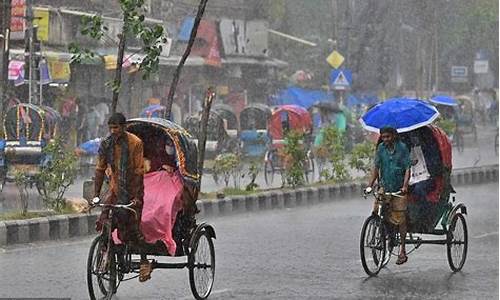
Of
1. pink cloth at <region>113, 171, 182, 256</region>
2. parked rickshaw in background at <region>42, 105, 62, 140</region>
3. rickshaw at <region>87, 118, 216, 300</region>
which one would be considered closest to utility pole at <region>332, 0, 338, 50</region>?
parked rickshaw in background at <region>42, 105, 62, 140</region>

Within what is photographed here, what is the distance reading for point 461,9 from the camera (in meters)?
52.2

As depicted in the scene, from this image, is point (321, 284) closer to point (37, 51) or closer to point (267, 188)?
point (267, 188)

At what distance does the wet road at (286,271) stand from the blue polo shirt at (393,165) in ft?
2.80

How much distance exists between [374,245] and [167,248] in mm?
2652

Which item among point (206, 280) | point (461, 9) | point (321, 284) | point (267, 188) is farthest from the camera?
point (461, 9)

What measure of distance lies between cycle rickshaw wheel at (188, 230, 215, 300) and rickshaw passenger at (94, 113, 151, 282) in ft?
1.81

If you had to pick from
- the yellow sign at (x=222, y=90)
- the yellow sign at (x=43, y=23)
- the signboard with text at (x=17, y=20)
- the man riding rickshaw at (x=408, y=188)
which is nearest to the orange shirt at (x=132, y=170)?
the man riding rickshaw at (x=408, y=188)

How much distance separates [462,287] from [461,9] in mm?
42720

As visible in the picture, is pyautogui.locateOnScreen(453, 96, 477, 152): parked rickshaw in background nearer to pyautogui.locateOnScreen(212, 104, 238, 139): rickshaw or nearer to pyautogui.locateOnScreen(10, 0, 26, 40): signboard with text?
pyautogui.locateOnScreen(212, 104, 238, 139): rickshaw

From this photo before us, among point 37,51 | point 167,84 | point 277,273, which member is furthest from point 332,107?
point 277,273

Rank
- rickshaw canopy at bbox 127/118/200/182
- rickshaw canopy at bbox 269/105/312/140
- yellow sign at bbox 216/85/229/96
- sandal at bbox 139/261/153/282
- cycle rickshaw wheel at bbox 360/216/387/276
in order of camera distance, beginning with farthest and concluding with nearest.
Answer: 1. yellow sign at bbox 216/85/229/96
2. rickshaw canopy at bbox 269/105/312/140
3. cycle rickshaw wheel at bbox 360/216/387/276
4. rickshaw canopy at bbox 127/118/200/182
5. sandal at bbox 139/261/153/282

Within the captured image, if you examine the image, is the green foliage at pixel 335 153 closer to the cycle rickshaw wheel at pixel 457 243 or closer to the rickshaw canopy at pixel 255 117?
the rickshaw canopy at pixel 255 117

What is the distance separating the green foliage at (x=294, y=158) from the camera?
21234 millimetres

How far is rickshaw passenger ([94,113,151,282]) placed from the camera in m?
8.95
